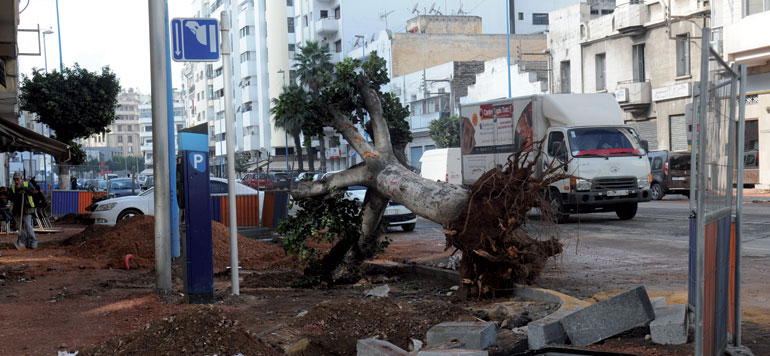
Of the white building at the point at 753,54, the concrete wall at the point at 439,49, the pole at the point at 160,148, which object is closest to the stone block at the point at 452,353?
the pole at the point at 160,148

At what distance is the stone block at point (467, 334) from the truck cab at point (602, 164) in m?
12.9

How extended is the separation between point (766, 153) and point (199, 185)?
96.5 feet

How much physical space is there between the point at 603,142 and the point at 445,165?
14.9m

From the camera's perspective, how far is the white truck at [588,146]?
18734 millimetres

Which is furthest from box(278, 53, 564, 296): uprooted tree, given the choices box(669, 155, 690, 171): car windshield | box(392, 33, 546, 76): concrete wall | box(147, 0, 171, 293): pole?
box(392, 33, 546, 76): concrete wall

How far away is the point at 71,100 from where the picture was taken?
99.5 feet

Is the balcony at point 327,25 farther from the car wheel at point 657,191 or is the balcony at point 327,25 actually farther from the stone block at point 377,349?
the stone block at point 377,349

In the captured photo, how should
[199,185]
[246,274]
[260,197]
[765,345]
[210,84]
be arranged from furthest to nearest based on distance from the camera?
[210,84]
[260,197]
[246,274]
[199,185]
[765,345]

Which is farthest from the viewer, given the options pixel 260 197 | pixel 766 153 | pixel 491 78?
pixel 491 78

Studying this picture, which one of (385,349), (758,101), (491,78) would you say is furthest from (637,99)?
(385,349)

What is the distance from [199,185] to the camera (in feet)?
29.2

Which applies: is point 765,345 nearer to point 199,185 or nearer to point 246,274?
point 199,185

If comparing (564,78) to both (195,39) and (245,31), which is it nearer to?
(195,39)

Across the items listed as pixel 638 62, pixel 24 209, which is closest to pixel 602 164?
pixel 24 209
